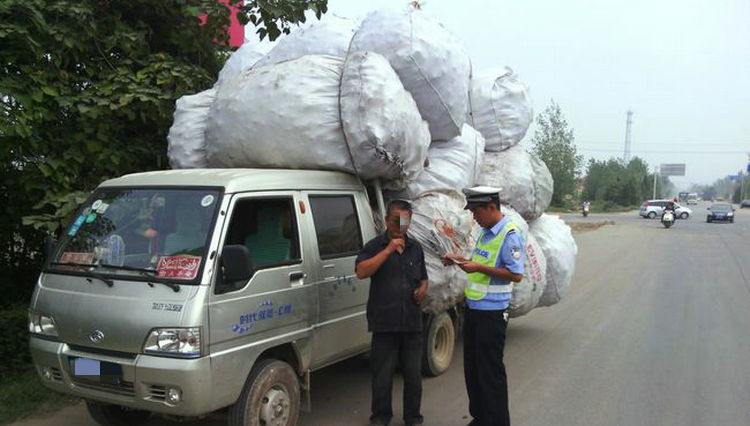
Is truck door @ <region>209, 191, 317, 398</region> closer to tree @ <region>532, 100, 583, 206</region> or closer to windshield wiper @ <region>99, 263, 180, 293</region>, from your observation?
windshield wiper @ <region>99, 263, 180, 293</region>

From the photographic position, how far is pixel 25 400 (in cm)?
482

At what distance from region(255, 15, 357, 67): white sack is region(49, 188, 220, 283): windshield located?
2.22 m

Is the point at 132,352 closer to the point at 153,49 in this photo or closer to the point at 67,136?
the point at 67,136

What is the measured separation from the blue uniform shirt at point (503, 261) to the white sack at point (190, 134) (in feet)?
8.40

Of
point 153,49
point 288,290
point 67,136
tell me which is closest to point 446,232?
point 288,290

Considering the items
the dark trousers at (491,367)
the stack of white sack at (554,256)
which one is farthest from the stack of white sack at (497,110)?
the dark trousers at (491,367)

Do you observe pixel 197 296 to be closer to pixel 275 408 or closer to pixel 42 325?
pixel 275 408

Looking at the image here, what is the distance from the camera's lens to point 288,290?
4035 mm

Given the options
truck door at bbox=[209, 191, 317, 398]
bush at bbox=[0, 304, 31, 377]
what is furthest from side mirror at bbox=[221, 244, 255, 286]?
bush at bbox=[0, 304, 31, 377]

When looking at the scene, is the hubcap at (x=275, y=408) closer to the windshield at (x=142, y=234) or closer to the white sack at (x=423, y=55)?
the windshield at (x=142, y=234)

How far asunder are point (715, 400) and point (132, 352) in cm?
479

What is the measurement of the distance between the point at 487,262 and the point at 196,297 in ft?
6.55

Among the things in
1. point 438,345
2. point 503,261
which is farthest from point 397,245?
point 438,345

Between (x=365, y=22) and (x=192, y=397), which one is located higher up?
(x=365, y=22)
